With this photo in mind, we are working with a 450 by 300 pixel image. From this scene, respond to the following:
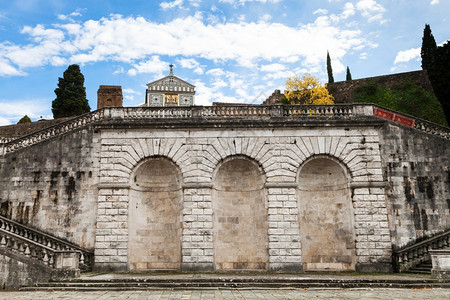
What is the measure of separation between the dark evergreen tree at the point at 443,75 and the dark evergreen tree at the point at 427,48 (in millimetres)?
5006

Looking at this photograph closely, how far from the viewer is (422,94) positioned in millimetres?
36688

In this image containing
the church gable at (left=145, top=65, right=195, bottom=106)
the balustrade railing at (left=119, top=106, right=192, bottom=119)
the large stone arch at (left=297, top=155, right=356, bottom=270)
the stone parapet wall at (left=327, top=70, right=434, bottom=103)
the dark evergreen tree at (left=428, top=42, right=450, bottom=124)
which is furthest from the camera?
the church gable at (left=145, top=65, right=195, bottom=106)

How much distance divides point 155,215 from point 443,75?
28.5 m

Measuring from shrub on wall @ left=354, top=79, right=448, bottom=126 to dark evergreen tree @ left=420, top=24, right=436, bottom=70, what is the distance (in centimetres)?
249

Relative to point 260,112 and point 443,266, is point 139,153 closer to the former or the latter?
point 260,112

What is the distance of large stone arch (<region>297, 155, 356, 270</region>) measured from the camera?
56.3 ft

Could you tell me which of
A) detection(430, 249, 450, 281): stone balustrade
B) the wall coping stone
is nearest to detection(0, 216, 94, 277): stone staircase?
the wall coping stone

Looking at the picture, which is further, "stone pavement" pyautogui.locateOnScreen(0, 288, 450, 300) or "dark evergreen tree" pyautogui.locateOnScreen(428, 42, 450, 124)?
"dark evergreen tree" pyautogui.locateOnScreen(428, 42, 450, 124)

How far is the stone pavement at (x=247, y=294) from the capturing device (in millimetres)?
10195

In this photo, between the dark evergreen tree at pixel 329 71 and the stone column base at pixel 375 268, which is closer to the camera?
the stone column base at pixel 375 268

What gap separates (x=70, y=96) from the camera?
41.2m

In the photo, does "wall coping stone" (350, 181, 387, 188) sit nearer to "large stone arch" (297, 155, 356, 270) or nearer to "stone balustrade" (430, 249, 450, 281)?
"large stone arch" (297, 155, 356, 270)

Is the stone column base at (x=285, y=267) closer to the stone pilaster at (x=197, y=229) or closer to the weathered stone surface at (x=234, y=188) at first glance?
the weathered stone surface at (x=234, y=188)

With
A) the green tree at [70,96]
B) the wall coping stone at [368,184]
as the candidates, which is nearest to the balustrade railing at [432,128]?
Result: the wall coping stone at [368,184]
